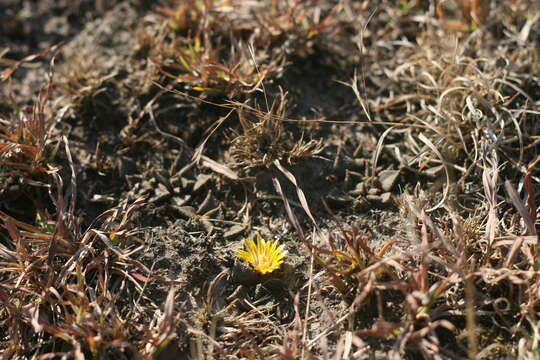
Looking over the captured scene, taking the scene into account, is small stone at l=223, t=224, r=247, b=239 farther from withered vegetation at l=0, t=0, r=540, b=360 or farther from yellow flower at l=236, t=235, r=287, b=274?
yellow flower at l=236, t=235, r=287, b=274

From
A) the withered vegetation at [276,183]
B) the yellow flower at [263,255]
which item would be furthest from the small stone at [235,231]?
the yellow flower at [263,255]

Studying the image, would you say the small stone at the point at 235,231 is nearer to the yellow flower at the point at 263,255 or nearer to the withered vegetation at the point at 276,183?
the withered vegetation at the point at 276,183

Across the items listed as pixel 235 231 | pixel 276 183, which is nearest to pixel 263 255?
pixel 235 231

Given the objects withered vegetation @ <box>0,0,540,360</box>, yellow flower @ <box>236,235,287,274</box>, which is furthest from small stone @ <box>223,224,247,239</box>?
yellow flower @ <box>236,235,287,274</box>

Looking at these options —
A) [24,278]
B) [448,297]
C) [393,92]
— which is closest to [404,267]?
[448,297]

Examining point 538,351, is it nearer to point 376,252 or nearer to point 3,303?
point 376,252
